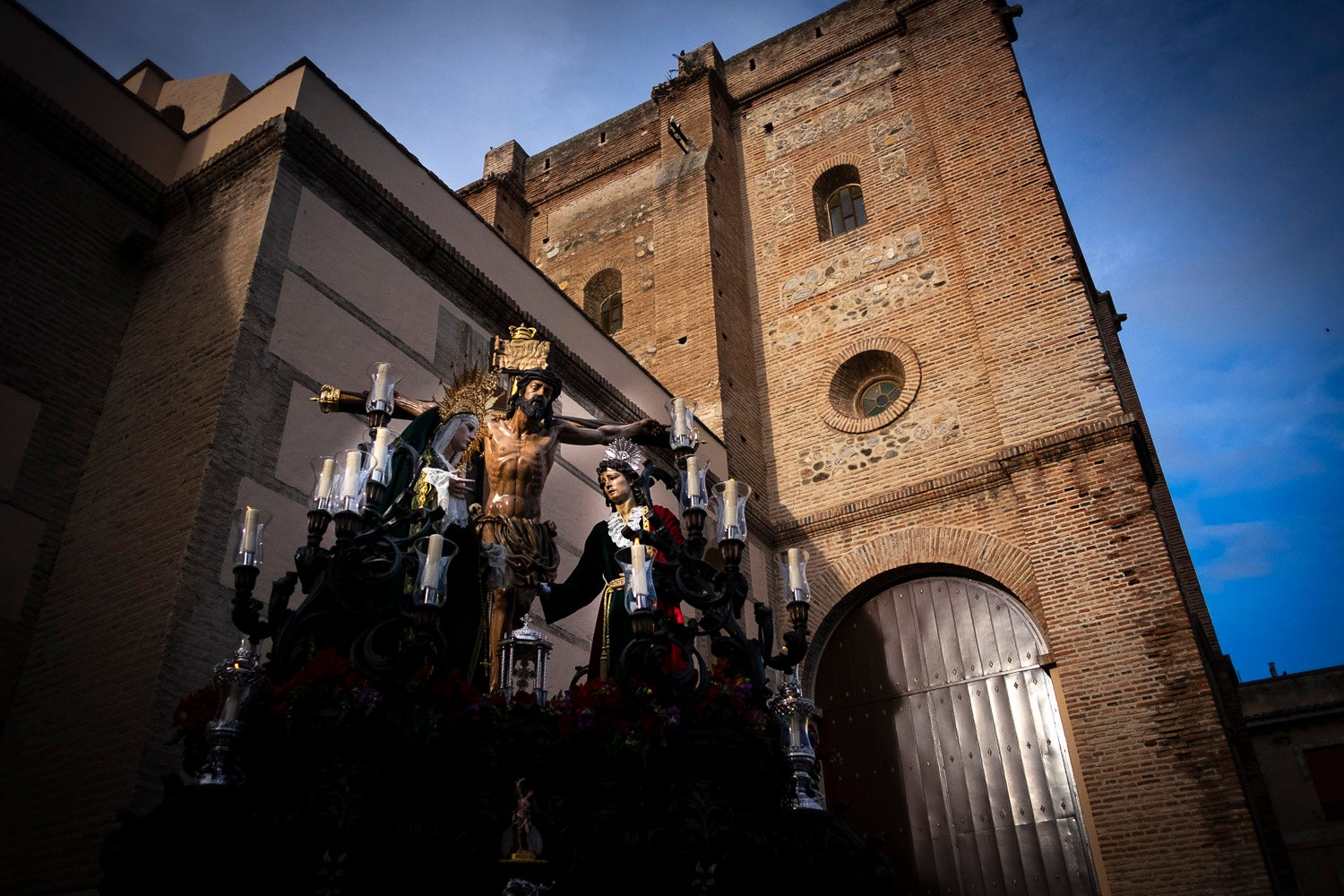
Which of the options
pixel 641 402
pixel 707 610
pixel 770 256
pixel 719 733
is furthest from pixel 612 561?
pixel 770 256

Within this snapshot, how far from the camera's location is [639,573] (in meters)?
5.03

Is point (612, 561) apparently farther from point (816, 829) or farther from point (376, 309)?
point (376, 309)

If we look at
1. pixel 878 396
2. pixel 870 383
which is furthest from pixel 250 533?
pixel 870 383

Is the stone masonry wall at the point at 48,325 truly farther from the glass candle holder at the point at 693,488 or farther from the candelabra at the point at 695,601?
the glass candle holder at the point at 693,488

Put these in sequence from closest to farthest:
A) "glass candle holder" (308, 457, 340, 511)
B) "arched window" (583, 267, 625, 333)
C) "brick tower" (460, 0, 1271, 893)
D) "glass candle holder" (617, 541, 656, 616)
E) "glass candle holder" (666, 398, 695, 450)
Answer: "glass candle holder" (617, 541, 656, 616) → "glass candle holder" (308, 457, 340, 511) → "glass candle holder" (666, 398, 695, 450) → "brick tower" (460, 0, 1271, 893) → "arched window" (583, 267, 625, 333)

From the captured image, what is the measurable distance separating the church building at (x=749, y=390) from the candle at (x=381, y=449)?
1.68 metres

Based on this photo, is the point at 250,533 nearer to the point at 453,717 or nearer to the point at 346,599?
the point at 346,599

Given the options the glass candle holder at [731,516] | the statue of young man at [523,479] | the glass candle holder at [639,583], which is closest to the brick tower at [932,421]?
the glass candle holder at [731,516]

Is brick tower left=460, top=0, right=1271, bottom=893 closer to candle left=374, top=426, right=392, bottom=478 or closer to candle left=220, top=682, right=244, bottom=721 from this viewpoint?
candle left=374, top=426, right=392, bottom=478

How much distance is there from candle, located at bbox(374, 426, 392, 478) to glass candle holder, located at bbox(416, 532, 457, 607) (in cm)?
54

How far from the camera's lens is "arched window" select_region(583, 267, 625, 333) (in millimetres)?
16891

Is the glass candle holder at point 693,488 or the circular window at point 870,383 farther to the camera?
the circular window at point 870,383

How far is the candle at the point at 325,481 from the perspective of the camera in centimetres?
517

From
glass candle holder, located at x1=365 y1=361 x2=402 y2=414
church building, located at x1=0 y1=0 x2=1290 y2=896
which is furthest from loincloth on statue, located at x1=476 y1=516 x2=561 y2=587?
church building, located at x1=0 y1=0 x2=1290 y2=896
